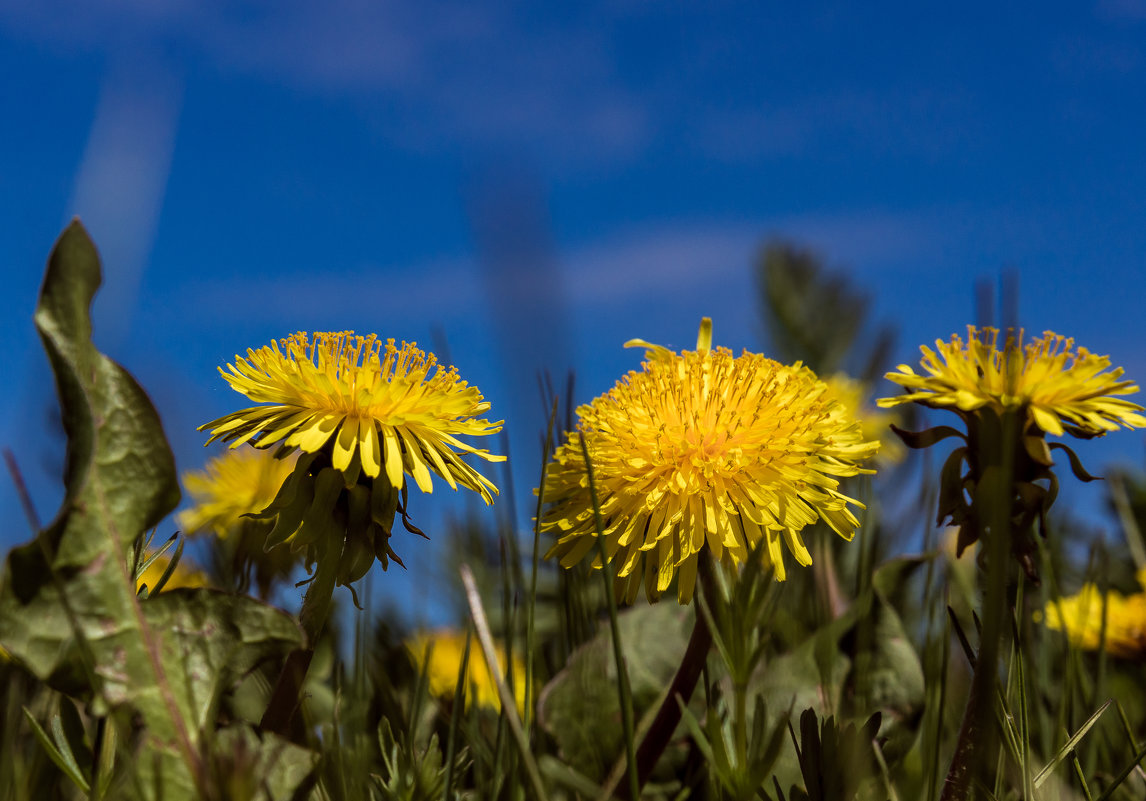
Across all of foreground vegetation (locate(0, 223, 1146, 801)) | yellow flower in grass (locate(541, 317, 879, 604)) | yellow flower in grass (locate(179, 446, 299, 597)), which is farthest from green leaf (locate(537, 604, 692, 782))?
yellow flower in grass (locate(179, 446, 299, 597))

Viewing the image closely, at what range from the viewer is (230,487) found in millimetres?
2199

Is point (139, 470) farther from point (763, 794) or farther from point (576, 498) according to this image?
point (763, 794)

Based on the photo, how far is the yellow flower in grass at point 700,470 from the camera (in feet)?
3.54

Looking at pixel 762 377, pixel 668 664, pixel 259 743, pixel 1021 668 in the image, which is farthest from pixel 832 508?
pixel 259 743

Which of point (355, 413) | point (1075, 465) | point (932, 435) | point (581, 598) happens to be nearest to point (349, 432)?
point (355, 413)

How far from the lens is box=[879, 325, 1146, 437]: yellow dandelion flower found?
34.7 inches

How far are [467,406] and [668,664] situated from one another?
1.96 ft

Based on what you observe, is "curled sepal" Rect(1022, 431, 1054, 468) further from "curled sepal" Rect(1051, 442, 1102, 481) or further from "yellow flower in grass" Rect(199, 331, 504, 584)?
"yellow flower in grass" Rect(199, 331, 504, 584)

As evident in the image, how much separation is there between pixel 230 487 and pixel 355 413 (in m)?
1.36

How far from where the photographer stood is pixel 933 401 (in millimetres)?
914

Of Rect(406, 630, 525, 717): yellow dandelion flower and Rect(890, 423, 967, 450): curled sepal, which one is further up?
Rect(890, 423, 967, 450): curled sepal

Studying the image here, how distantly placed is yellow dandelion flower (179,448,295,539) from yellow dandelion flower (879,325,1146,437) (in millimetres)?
→ 1504

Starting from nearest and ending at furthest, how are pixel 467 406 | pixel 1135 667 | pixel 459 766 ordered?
pixel 459 766 < pixel 467 406 < pixel 1135 667

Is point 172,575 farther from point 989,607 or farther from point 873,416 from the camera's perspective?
point 873,416
